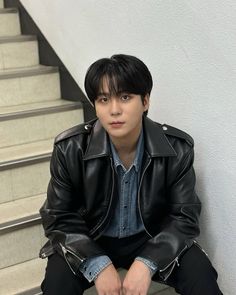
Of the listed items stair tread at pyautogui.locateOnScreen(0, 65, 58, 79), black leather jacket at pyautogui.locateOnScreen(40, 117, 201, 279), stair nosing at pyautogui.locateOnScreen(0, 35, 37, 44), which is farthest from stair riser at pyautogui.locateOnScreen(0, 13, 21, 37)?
black leather jacket at pyautogui.locateOnScreen(40, 117, 201, 279)

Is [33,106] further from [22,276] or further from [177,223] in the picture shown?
[177,223]

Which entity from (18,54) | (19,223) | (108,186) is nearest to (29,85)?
(18,54)

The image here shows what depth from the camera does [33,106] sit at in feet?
6.97

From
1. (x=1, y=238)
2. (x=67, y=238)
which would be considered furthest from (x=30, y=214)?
(x=67, y=238)

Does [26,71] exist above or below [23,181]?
above

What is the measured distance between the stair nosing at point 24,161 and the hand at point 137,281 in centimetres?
77

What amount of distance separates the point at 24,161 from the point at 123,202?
621mm

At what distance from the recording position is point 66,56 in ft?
7.02

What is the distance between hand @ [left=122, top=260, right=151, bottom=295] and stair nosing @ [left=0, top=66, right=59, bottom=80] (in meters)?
1.29

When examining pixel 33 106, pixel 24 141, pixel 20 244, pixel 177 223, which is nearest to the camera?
pixel 177 223

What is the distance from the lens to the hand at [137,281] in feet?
3.89

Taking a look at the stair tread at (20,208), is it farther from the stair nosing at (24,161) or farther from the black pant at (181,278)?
the black pant at (181,278)

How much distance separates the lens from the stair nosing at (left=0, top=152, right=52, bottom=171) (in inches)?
68.4

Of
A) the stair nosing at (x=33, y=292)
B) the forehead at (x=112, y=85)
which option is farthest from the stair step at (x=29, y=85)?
A: the forehead at (x=112, y=85)
